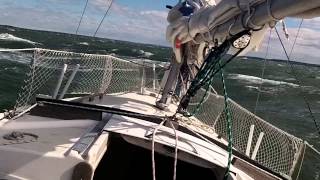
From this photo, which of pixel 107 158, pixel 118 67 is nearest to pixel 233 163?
pixel 107 158

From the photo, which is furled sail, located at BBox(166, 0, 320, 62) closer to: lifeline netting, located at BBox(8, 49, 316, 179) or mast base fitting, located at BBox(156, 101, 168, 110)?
mast base fitting, located at BBox(156, 101, 168, 110)

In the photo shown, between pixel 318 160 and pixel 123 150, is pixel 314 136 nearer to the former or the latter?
pixel 318 160

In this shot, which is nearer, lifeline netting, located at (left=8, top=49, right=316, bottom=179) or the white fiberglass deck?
the white fiberglass deck

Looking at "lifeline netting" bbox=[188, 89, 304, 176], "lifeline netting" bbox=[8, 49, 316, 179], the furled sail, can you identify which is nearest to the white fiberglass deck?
the furled sail

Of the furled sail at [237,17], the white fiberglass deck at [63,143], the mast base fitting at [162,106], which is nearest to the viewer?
the furled sail at [237,17]

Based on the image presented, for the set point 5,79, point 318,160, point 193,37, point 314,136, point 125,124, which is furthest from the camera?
point 5,79

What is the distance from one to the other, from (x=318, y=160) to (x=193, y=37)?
10.2 metres

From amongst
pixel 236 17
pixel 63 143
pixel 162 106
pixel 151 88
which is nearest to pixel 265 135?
pixel 162 106

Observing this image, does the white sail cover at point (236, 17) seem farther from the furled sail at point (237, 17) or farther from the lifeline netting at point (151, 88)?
the lifeline netting at point (151, 88)

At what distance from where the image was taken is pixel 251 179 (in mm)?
5824

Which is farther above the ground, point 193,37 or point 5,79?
point 193,37

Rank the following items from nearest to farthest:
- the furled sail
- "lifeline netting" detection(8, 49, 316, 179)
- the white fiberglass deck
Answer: the furled sail, the white fiberglass deck, "lifeline netting" detection(8, 49, 316, 179)

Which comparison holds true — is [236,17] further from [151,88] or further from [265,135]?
[151,88]

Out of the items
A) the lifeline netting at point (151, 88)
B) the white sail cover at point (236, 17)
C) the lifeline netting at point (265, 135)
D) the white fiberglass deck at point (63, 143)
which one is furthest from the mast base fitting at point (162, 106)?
the white fiberglass deck at point (63, 143)
